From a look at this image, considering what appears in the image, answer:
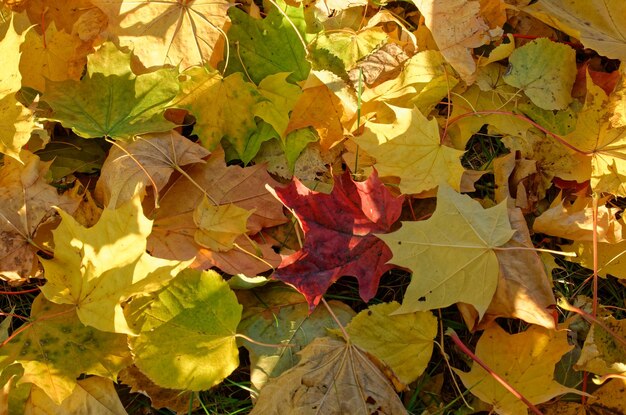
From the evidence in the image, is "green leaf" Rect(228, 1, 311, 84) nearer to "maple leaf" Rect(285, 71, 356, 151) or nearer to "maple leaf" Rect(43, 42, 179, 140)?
"maple leaf" Rect(285, 71, 356, 151)

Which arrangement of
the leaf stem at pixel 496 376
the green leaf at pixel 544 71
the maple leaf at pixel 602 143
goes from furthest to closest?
the green leaf at pixel 544 71 → the maple leaf at pixel 602 143 → the leaf stem at pixel 496 376

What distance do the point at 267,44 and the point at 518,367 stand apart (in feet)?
3.34

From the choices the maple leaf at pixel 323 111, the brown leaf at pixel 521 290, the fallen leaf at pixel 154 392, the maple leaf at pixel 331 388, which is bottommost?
the fallen leaf at pixel 154 392

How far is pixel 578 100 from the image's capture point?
1.70m

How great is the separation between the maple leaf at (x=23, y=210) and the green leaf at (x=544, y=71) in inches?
45.5

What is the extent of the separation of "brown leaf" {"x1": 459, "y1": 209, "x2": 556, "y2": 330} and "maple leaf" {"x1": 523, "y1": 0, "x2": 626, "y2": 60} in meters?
0.58

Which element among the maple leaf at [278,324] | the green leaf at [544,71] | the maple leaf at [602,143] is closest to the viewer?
the maple leaf at [278,324]

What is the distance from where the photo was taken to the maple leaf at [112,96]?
1558 mm

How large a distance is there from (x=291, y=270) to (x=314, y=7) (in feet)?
2.55

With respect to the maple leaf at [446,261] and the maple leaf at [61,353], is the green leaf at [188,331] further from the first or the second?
the maple leaf at [446,261]

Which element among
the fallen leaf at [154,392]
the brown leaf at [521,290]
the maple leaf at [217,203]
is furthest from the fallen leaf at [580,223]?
the fallen leaf at [154,392]

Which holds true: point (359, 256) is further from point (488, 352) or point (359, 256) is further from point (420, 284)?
point (488, 352)

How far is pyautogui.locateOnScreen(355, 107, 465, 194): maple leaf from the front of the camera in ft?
4.93

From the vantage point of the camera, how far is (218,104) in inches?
64.0
